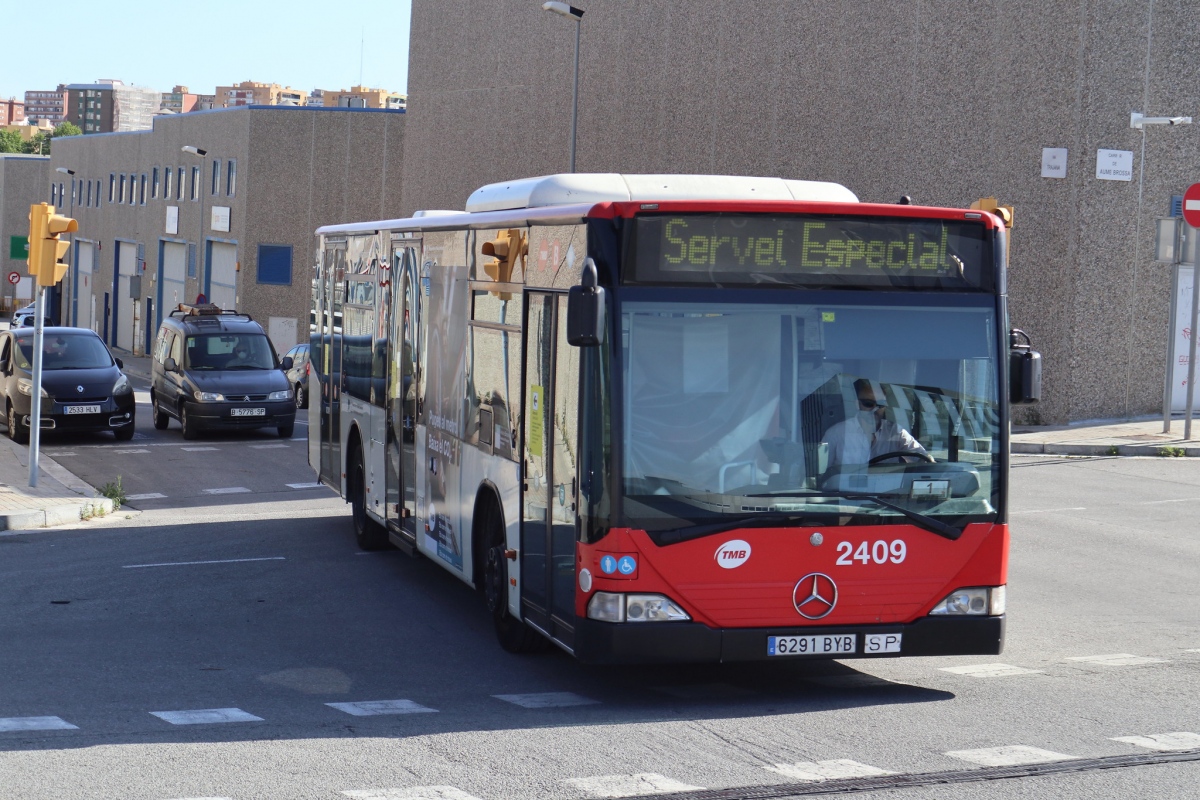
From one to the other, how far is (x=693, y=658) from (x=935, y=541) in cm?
142

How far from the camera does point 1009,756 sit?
695 centimetres

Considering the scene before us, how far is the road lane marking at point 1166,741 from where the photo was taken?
7152mm

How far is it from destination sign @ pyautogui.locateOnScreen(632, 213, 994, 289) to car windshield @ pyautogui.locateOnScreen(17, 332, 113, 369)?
19817 mm

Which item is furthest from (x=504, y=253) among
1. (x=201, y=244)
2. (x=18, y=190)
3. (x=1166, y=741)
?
(x=18, y=190)

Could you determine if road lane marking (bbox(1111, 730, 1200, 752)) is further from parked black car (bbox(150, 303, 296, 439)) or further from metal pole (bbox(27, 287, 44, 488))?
parked black car (bbox(150, 303, 296, 439))

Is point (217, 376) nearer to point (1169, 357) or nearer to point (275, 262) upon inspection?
point (1169, 357)

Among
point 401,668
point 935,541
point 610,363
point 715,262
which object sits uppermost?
point 715,262

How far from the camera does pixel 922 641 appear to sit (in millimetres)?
8172

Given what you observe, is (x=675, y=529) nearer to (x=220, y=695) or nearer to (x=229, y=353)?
(x=220, y=695)

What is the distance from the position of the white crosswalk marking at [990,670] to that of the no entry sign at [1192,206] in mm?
14930

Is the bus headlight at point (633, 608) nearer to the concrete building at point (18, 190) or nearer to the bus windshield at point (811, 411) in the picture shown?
the bus windshield at point (811, 411)

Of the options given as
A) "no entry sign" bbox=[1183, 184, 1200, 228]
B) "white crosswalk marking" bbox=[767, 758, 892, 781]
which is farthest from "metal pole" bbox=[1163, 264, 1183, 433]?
"white crosswalk marking" bbox=[767, 758, 892, 781]

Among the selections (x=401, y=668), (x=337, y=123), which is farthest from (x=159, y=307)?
(x=401, y=668)

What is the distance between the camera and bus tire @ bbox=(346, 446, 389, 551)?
13945 millimetres
